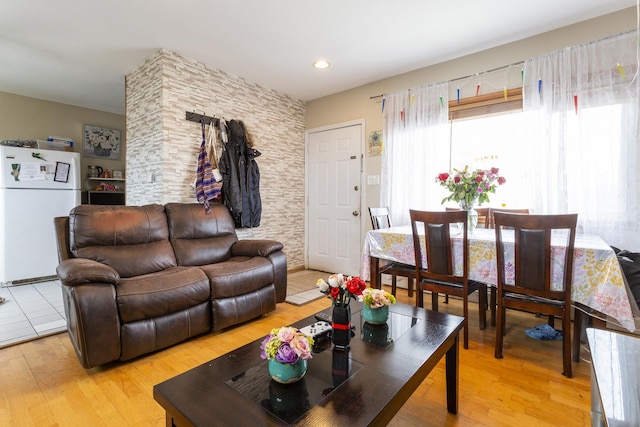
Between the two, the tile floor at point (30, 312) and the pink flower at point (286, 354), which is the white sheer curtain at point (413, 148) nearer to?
the pink flower at point (286, 354)

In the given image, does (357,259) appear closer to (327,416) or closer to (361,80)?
(361,80)

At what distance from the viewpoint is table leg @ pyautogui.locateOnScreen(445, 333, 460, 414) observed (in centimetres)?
142

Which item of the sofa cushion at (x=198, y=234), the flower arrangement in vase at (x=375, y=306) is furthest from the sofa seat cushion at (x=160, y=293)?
the flower arrangement in vase at (x=375, y=306)

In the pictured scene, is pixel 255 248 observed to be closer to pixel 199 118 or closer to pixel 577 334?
pixel 199 118

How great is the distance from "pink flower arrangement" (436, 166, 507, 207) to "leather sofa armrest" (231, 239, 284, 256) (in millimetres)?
1547

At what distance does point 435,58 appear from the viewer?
3.15m

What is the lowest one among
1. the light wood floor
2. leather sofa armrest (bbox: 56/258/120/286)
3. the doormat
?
the light wood floor

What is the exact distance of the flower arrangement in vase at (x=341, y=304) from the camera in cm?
129

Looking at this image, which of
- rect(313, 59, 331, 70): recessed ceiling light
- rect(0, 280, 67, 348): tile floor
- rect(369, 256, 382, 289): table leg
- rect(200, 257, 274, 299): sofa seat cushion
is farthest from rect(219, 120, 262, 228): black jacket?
rect(0, 280, 67, 348): tile floor

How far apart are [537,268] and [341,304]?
1301 mm

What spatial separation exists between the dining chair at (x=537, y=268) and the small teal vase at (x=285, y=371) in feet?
4.93

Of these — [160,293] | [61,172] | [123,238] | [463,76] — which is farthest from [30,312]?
[463,76]

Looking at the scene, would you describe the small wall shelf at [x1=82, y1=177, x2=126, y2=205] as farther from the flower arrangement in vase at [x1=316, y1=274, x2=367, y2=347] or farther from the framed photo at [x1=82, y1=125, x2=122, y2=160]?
the flower arrangement in vase at [x1=316, y1=274, x2=367, y2=347]

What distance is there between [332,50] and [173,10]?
1.42 metres
